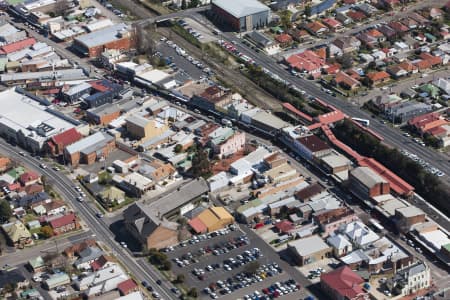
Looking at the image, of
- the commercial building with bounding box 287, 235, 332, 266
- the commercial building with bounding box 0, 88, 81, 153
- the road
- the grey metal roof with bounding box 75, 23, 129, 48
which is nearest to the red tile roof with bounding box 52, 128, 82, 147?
the commercial building with bounding box 0, 88, 81, 153

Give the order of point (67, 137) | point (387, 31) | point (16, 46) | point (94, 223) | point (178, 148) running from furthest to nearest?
point (387, 31)
point (16, 46)
point (67, 137)
point (178, 148)
point (94, 223)

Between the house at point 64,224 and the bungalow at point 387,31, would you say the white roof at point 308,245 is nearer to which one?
the house at point 64,224

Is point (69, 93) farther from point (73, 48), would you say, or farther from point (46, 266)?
point (46, 266)

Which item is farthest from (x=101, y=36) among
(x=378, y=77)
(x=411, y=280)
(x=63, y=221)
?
(x=411, y=280)

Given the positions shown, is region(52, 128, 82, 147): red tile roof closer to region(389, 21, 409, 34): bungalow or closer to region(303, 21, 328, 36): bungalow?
region(303, 21, 328, 36): bungalow

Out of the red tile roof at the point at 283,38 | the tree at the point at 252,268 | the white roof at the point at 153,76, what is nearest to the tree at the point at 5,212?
the tree at the point at 252,268

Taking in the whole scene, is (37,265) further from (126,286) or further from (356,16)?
(356,16)
